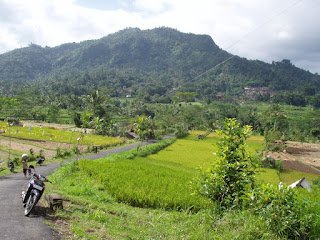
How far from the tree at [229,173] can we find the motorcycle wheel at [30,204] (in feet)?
14.5

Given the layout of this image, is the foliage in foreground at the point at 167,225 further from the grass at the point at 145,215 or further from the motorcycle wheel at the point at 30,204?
the motorcycle wheel at the point at 30,204

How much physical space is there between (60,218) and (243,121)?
59.8 m

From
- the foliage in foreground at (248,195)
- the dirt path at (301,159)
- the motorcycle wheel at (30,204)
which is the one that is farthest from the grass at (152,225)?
the dirt path at (301,159)

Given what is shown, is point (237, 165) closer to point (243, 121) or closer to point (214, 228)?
point (214, 228)

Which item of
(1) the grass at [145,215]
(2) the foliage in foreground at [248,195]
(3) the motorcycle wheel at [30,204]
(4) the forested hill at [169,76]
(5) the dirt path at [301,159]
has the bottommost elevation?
(5) the dirt path at [301,159]

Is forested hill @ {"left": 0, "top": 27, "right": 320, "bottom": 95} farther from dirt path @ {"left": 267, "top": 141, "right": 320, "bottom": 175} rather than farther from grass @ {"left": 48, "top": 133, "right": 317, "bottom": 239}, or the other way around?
grass @ {"left": 48, "top": 133, "right": 317, "bottom": 239}

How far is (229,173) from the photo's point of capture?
757 cm

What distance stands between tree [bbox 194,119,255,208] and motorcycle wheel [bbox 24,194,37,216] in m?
4.43

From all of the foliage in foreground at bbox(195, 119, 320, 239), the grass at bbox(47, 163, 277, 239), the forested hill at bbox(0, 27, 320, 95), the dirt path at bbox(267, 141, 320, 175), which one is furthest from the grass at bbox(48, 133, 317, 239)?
the forested hill at bbox(0, 27, 320, 95)

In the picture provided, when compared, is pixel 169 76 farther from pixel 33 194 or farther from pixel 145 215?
pixel 33 194

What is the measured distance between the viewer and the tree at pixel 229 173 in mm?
7574

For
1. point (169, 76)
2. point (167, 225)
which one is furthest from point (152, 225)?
point (169, 76)

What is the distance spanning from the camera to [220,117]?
230ft

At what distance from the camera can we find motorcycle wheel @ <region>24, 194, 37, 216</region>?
668 centimetres
